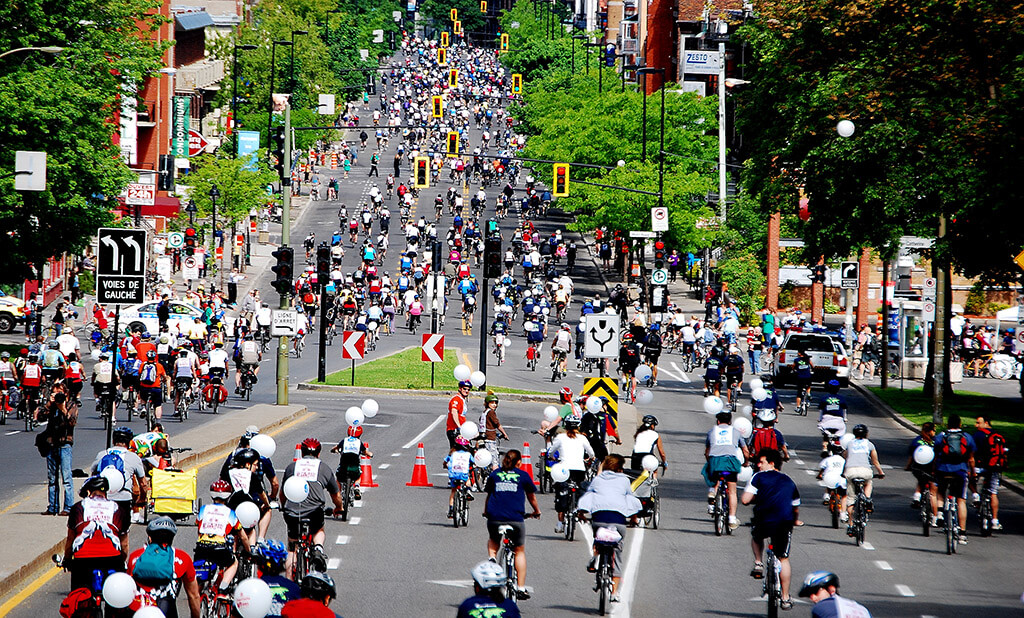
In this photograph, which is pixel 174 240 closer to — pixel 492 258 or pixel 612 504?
pixel 492 258

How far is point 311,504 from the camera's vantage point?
15492 mm

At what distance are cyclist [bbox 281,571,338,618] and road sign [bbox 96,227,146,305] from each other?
10.5 meters

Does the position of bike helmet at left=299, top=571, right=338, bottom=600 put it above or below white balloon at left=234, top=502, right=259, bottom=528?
above

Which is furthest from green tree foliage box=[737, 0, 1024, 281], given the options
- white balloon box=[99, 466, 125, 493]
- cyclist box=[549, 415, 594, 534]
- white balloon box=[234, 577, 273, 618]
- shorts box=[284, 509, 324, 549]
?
white balloon box=[234, 577, 273, 618]

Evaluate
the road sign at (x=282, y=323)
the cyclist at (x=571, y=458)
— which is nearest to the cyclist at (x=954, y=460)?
the cyclist at (x=571, y=458)

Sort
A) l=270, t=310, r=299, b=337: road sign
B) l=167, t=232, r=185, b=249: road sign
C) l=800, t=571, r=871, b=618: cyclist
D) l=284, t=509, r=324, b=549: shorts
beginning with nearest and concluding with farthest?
l=800, t=571, r=871, b=618: cyclist
l=284, t=509, r=324, b=549: shorts
l=270, t=310, r=299, b=337: road sign
l=167, t=232, r=185, b=249: road sign

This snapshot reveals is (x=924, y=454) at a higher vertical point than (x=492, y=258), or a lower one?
lower

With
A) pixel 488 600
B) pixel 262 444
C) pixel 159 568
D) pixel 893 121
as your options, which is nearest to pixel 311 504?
pixel 262 444

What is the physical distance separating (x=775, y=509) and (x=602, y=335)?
14.4 meters

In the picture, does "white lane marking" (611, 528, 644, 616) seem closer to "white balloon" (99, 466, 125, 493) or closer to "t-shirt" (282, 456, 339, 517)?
"t-shirt" (282, 456, 339, 517)

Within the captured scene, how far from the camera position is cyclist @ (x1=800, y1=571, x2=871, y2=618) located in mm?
9781

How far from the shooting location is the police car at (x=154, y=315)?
47.5 m

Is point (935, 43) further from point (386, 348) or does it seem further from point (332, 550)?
point (386, 348)

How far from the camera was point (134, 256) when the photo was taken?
19.8 metres
